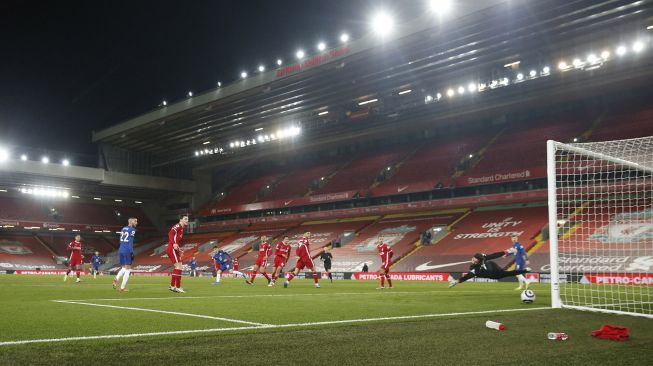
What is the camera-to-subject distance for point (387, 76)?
3259 cm

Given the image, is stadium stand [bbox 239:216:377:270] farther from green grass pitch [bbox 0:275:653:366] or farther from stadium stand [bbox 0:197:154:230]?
green grass pitch [bbox 0:275:653:366]

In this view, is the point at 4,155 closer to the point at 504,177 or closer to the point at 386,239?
the point at 386,239

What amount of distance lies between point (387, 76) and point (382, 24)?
19.1ft

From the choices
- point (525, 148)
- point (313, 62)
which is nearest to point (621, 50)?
point (525, 148)

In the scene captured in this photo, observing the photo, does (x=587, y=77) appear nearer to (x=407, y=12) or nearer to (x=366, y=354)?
(x=407, y=12)

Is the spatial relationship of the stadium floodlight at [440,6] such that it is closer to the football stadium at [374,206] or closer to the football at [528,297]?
the football stadium at [374,206]

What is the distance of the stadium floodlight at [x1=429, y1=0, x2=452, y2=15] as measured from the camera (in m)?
24.4

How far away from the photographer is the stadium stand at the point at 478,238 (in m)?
29.1

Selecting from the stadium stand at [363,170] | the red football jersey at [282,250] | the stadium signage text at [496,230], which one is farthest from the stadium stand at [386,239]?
the red football jersey at [282,250]

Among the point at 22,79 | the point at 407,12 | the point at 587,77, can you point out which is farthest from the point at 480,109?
the point at 22,79

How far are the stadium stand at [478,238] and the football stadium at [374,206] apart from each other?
0.16 meters

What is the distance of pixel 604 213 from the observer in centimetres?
2588

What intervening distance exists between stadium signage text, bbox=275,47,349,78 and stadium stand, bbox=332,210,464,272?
12074 millimetres

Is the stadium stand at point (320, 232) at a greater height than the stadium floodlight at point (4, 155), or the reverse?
the stadium floodlight at point (4, 155)
